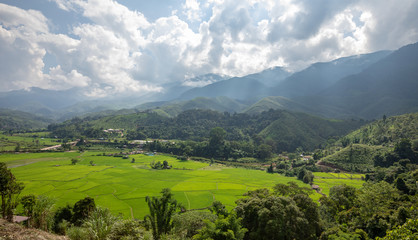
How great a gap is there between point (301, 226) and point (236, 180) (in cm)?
4340

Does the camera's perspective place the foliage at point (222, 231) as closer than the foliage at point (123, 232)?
No

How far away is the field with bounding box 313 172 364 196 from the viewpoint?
64312 millimetres

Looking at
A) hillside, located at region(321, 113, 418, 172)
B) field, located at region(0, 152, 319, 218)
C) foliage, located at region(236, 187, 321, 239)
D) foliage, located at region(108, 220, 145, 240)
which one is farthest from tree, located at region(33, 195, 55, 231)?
hillside, located at region(321, 113, 418, 172)

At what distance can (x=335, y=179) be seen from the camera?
236 ft

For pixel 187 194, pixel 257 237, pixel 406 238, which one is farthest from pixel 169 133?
pixel 406 238

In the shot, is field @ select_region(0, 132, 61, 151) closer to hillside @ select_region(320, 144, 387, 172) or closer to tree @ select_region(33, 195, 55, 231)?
tree @ select_region(33, 195, 55, 231)

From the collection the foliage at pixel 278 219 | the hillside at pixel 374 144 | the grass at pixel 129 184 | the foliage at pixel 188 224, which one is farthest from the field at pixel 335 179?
the foliage at pixel 188 224

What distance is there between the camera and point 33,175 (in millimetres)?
64188

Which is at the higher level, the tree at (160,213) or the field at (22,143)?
the field at (22,143)

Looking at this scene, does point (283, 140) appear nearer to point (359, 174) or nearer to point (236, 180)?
point (359, 174)

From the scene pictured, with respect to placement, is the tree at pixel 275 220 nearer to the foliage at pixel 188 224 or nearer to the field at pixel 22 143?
the foliage at pixel 188 224

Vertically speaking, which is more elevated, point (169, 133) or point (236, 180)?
point (169, 133)

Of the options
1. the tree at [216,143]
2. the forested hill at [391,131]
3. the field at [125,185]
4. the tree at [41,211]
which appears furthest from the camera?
the tree at [216,143]

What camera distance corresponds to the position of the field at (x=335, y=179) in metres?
64.3
